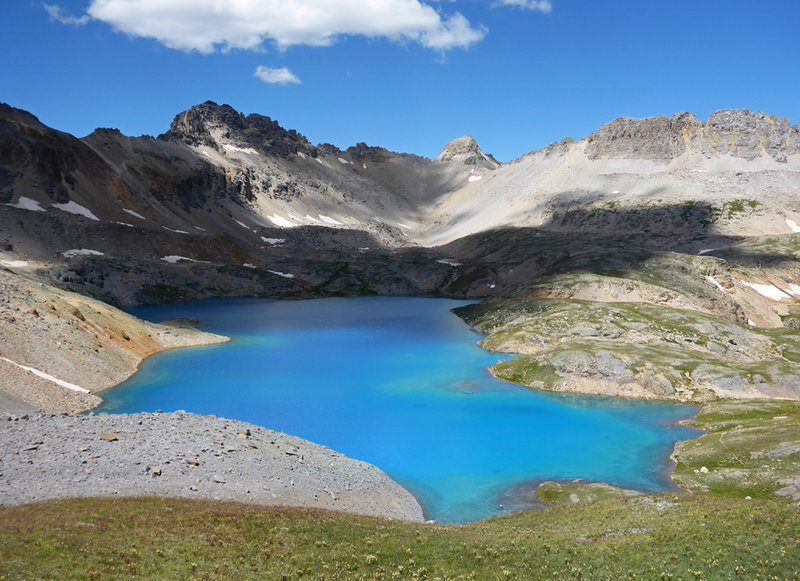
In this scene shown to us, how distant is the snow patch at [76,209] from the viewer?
15988 cm

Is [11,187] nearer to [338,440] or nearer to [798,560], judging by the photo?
[338,440]

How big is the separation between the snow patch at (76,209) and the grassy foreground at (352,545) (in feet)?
499

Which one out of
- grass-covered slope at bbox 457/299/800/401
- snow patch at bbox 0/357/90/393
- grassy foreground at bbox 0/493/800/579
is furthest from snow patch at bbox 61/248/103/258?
grassy foreground at bbox 0/493/800/579

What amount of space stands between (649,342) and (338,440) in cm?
5141

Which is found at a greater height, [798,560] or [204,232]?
[204,232]

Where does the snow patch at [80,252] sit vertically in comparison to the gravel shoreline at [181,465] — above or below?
above

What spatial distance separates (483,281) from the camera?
168125 millimetres

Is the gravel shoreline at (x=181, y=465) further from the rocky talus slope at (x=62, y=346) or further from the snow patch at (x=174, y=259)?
the snow patch at (x=174, y=259)

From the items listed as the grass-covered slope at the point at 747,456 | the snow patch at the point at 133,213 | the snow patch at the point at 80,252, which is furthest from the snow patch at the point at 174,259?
the grass-covered slope at the point at 747,456

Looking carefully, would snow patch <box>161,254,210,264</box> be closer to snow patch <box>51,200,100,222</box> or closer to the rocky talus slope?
snow patch <box>51,200,100,222</box>

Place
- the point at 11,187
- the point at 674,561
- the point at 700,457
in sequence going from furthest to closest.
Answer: the point at 11,187, the point at 700,457, the point at 674,561

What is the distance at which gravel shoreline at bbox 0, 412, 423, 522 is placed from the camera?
109ft

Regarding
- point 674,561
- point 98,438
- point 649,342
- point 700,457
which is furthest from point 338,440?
point 649,342

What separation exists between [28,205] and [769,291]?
580 ft
